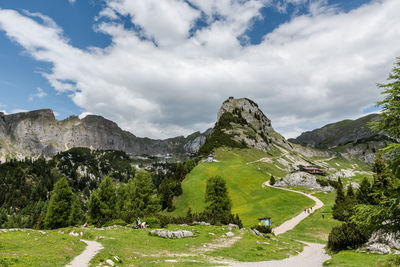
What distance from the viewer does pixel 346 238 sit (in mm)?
26844

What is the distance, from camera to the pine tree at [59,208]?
5606 centimetres

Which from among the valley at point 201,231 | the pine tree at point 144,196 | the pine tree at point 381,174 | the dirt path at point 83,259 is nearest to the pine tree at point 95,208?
the valley at point 201,231

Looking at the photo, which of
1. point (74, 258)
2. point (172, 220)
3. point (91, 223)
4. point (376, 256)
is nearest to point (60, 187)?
point (91, 223)

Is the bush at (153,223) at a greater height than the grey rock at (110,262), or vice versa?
the grey rock at (110,262)

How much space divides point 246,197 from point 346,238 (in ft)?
217

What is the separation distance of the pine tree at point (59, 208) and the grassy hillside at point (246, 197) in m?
37.3

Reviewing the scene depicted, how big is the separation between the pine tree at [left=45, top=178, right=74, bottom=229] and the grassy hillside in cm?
3729

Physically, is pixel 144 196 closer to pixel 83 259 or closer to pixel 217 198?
pixel 217 198

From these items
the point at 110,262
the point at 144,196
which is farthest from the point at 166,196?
the point at 110,262

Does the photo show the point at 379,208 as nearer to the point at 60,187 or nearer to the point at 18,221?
the point at 60,187

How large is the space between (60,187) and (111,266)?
5069 cm

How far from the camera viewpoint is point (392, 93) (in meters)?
16.1

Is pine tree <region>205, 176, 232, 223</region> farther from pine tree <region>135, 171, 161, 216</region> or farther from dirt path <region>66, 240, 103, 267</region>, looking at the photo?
dirt path <region>66, 240, 103, 267</region>

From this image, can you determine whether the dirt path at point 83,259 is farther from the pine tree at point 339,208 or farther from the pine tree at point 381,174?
the pine tree at point 339,208
